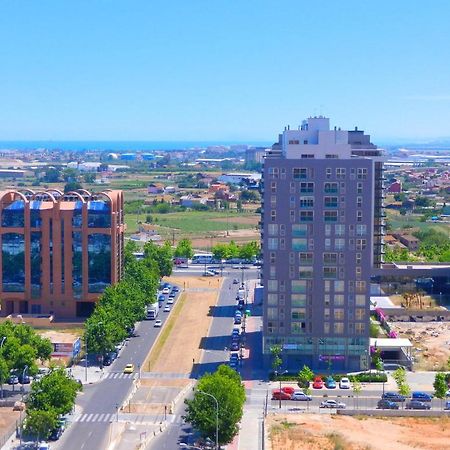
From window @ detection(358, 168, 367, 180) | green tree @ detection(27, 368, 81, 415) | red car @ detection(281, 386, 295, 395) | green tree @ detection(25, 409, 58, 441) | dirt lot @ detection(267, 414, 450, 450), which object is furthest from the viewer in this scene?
window @ detection(358, 168, 367, 180)

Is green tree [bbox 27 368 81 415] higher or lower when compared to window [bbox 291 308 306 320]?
lower

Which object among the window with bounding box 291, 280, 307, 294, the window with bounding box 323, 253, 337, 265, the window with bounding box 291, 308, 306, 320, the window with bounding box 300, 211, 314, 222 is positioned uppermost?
the window with bounding box 300, 211, 314, 222

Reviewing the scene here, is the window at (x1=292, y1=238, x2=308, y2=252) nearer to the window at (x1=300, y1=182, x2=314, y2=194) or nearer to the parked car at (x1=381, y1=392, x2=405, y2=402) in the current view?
the window at (x1=300, y1=182, x2=314, y2=194)

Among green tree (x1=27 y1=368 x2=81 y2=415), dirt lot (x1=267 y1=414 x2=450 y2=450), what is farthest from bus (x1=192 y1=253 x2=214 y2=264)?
green tree (x1=27 y1=368 x2=81 y2=415)

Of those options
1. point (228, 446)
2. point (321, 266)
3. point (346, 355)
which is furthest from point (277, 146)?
point (228, 446)

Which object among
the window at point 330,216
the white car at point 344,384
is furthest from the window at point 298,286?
the white car at point 344,384

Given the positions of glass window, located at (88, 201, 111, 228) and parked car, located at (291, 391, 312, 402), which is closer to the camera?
parked car, located at (291, 391, 312, 402)
